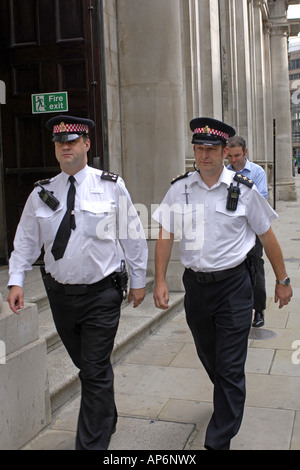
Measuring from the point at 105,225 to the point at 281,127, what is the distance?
25.4m

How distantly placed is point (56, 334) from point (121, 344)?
68 centimetres

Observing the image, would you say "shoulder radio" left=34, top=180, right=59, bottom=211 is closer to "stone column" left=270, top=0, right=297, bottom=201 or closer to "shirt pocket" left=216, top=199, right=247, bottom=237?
"shirt pocket" left=216, top=199, right=247, bottom=237

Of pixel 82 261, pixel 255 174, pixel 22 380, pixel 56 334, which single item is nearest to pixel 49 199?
pixel 82 261

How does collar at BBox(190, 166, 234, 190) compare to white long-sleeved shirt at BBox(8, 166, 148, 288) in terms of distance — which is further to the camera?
collar at BBox(190, 166, 234, 190)

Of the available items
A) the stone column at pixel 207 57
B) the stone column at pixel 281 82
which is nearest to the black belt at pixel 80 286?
the stone column at pixel 207 57

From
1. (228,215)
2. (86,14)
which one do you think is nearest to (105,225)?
(228,215)

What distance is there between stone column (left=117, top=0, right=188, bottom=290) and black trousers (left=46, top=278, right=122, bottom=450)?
4511mm

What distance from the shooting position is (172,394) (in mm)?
4609

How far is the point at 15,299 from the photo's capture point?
3381 millimetres

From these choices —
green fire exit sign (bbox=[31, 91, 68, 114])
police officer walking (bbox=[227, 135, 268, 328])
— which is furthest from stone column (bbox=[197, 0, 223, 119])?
police officer walking (bbox=[227, 135, 268, 328])

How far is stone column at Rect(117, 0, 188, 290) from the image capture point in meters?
7.77

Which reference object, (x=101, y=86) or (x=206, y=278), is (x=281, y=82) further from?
(x=206, y=278)

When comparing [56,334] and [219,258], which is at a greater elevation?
[219,258]

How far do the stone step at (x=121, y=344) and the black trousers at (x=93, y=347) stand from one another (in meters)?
0.94
